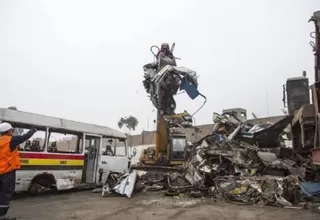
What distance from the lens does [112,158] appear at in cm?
1334

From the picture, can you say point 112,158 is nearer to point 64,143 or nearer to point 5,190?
point 64,143

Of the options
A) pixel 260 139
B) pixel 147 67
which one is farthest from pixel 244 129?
pixel 147 67

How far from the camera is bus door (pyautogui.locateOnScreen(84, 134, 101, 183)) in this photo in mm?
12531

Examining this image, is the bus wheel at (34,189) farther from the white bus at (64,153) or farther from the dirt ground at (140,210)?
the dirt ground at (140,210)

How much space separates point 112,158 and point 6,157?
23.7 ft

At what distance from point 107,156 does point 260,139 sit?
5.85 meters

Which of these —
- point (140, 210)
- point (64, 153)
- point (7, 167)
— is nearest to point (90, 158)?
point (64, 153)

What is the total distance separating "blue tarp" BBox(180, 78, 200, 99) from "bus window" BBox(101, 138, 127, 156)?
363 centimetres

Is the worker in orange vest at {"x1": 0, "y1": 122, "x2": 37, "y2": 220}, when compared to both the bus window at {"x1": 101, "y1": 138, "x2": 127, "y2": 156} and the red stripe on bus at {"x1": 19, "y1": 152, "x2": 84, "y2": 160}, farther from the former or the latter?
the bus window at {"x1": 101, "y1": 138, "x2": 127, "y2": 156}

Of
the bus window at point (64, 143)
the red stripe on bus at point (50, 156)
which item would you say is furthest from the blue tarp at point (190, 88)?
the red stripe on bus at point (50, 156)

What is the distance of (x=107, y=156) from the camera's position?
515 inches

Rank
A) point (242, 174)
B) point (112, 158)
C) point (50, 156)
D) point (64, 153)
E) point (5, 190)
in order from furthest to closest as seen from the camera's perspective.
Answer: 1. point (112, 158)
2. point (64, 153)
3. point (50, 156)
4. point (242, 174)
5. point (5, 190)

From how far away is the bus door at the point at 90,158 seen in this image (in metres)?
12.5

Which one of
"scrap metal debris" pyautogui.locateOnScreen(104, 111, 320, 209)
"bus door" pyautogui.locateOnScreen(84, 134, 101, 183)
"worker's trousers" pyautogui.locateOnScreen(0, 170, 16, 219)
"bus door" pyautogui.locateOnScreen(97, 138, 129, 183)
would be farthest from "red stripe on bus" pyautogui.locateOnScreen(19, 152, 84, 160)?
"worker's trousers" pyautogui.locateOnScreen(0, 170, 16, 219)
